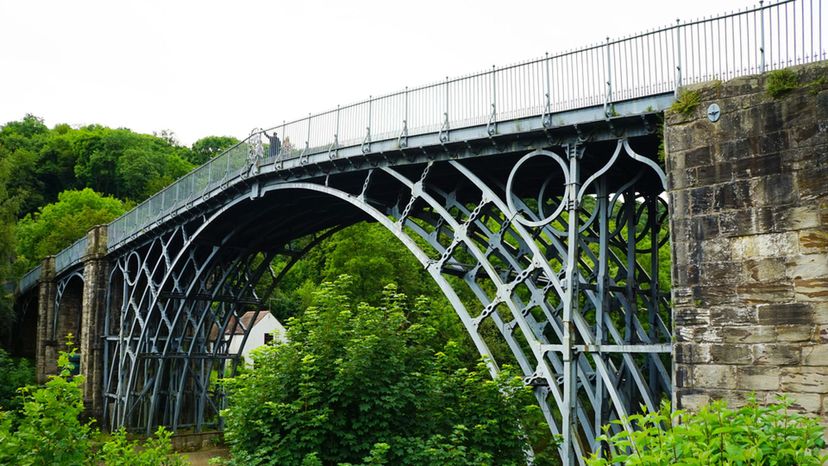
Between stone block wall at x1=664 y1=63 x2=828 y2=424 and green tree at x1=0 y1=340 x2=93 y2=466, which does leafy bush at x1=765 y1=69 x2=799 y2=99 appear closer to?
stone block wall at x1=664 y1=63 x2=828 y2=424

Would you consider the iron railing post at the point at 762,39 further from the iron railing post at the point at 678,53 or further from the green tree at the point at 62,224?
the green tree at the point at 62,224

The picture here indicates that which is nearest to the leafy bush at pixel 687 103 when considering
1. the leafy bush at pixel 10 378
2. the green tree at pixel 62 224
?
the leafy bush at pixel 10 378

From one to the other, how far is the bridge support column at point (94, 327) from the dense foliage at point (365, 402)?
2301 centimetres

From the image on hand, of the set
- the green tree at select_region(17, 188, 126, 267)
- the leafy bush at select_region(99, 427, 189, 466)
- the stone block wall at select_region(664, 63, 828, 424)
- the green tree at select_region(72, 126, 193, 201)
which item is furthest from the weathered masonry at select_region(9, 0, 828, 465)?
the green tree at select_region(72, 126, 193, 201)

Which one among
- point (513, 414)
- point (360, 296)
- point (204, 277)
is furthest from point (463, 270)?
point (360, 296)

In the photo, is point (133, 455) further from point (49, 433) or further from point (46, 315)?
point (46, 315)

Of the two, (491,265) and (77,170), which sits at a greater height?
(77,170)

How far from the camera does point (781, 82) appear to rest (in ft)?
28.8

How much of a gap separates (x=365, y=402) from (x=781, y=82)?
617cm

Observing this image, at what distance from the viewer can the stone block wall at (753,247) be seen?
8.29 meters

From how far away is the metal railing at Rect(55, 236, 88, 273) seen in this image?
3416 centimetres

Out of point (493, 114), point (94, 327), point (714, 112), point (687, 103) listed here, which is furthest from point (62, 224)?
point (714, 112)

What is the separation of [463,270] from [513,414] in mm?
4840

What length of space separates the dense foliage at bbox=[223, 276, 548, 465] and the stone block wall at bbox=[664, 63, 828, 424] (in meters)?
2.69
